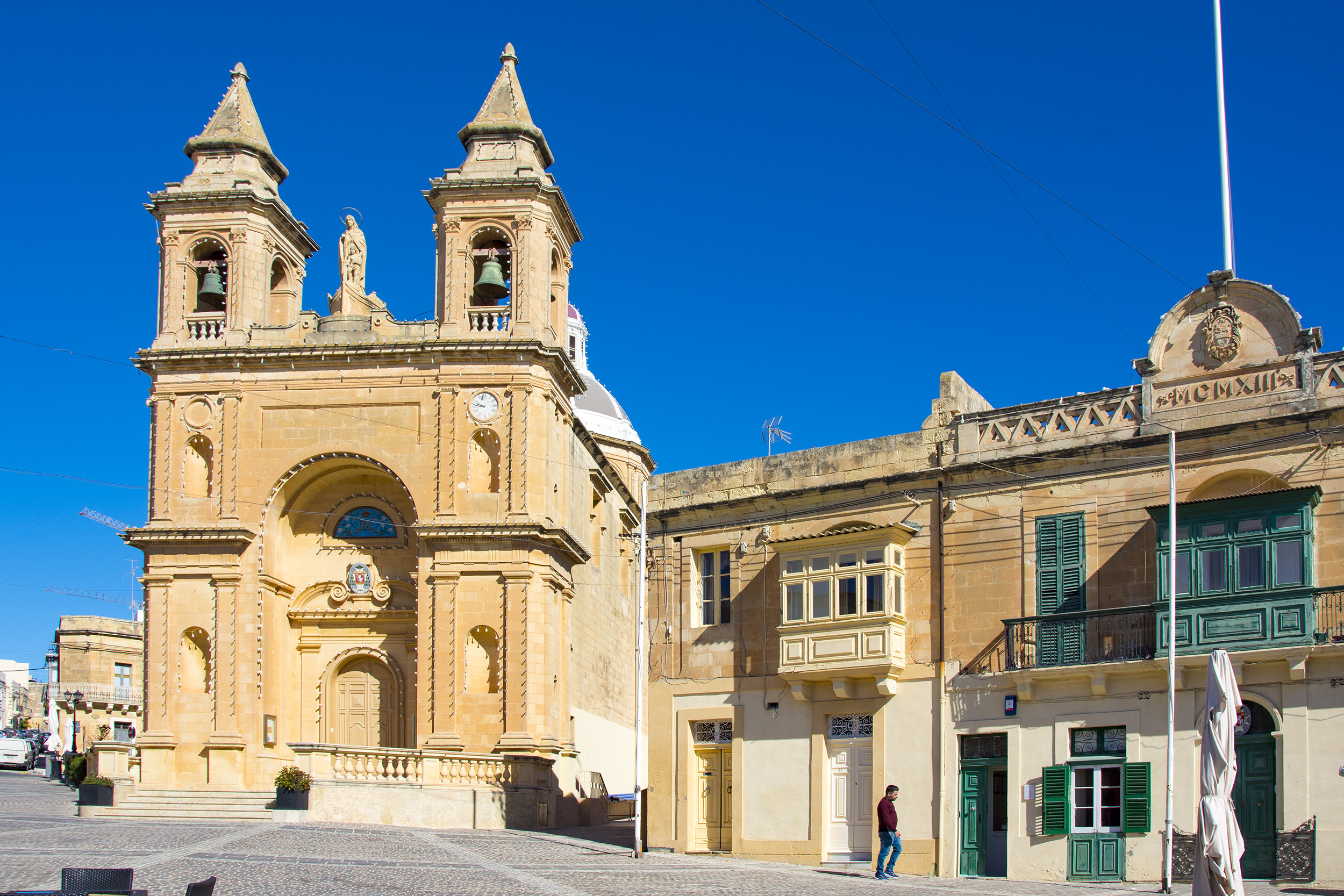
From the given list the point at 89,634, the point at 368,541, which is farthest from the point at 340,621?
the point at 89,634

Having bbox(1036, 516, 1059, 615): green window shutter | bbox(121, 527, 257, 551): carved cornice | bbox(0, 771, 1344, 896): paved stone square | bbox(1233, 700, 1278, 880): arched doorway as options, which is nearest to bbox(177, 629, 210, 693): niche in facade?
bbox(121, 527, 257, 551): carved cornice

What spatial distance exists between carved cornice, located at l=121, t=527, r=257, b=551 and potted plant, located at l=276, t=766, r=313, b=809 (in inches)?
321

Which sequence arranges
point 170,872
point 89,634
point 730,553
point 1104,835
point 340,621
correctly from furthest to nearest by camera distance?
point 89,634
point 340,621
point 730,553
point 1104,835
point 170,872

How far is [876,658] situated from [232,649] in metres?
17.1

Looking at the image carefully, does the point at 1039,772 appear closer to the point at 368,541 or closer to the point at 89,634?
the point at 368,541

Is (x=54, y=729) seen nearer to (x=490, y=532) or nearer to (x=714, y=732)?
(x=490, y=532)

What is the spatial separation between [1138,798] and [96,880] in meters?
14.4

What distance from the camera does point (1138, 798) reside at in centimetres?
2152

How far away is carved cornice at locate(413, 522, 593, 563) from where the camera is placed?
34.4 m

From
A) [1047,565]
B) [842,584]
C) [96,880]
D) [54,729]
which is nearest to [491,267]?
[842,584]

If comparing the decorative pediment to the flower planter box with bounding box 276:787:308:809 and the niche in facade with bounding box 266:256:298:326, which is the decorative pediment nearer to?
the niche in facade with bounding box 266:256:298:326

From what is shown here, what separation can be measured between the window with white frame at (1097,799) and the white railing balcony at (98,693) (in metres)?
48.9

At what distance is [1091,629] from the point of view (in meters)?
22.5

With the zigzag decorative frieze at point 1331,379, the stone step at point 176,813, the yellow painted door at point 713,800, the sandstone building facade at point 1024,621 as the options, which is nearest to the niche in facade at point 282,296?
the stone step at point 176,813
